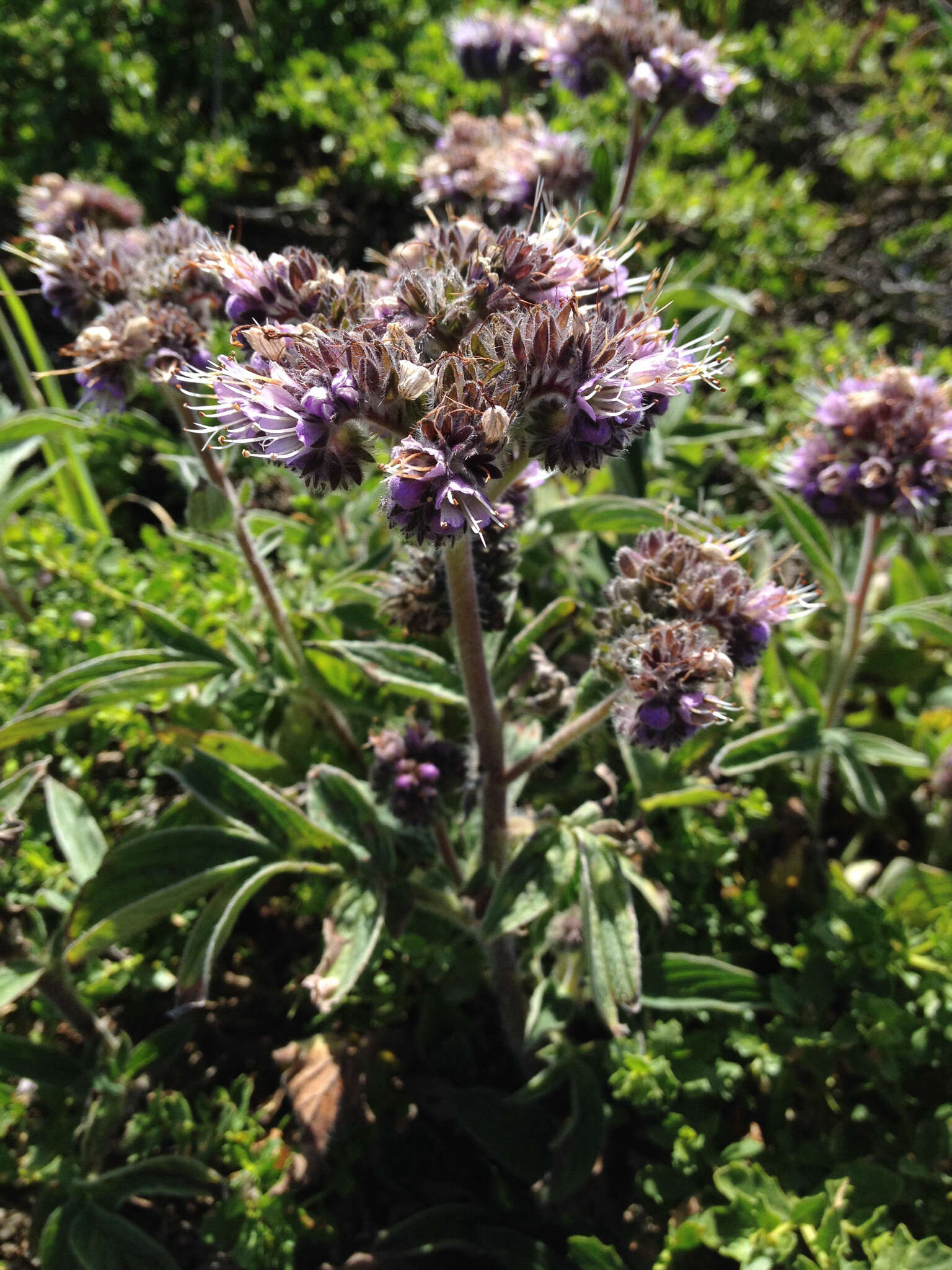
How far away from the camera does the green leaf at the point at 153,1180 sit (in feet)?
8.28

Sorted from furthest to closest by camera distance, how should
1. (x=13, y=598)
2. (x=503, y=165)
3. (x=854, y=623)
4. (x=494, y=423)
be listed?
(x=13, y=598) → (x=503, y=165) → (x=854, y=623) → (x=494, y=423)

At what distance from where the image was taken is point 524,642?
102 inches

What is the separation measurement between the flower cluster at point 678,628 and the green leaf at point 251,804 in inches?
37.8

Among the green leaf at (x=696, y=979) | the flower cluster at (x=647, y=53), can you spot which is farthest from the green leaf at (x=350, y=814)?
the flower cluster at (x=647, y=53)

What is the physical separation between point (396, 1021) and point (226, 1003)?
63 centimetres

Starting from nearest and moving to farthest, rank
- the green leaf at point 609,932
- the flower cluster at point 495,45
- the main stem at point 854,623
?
the green leaf at point 609,932 → the main stem at point 854,623 → the flower cluster at point 495,45

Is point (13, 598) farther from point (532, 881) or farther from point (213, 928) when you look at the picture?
point (532, 881)

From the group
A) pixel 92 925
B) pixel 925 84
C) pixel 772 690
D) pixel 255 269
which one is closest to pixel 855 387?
pixel 772 690

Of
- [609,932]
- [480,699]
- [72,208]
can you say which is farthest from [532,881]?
[72,208]

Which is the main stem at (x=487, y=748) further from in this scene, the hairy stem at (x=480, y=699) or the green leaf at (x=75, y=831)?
the green leaf at (x=75, y=831)

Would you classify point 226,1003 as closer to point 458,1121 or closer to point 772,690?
point 458,1121

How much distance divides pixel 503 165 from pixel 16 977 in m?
3.17

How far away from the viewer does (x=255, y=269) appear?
2.16m

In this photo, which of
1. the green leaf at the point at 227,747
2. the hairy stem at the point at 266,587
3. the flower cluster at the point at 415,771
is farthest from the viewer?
the green leaf at the point at 227,747
